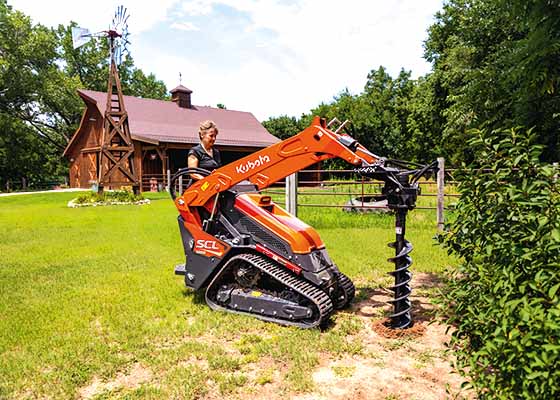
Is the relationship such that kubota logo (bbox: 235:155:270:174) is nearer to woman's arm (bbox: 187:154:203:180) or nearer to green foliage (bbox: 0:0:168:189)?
woman's arm (bbox: 187:154:203:180)

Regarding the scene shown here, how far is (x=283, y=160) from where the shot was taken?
429 centimetres

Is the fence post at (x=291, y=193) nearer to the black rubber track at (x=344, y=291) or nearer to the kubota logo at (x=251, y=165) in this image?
the black rubber track at (x=344, y=291)

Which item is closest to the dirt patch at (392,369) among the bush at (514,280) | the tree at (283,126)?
the bush at (514,280)

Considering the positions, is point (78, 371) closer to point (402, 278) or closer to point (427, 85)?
point (402, 278)

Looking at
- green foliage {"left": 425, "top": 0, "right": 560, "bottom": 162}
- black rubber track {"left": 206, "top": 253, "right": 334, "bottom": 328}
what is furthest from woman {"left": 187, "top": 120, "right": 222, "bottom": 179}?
green foliage {"left": 425, "top": 0, "right": 560, "bottom": 162}

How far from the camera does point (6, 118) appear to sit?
108 feet

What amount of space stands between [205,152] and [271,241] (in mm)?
1397

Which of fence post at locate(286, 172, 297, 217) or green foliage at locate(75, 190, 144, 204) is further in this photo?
green foliage at locate(75, 190, 144, 204)

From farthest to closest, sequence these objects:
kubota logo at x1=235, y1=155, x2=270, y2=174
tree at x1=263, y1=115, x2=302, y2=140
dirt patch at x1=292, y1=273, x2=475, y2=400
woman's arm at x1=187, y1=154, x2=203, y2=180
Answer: tree at x1=263, y1=115, x2=302, y2=140, woman's arm at x1=187, y1=154, x2=203, y2=180, kubota logo at x1=235, y1=155, x2=270, y2=174, dirt patch at x1=292, y1=273, x2=475, y2=400

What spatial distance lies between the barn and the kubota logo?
2010 centimetres

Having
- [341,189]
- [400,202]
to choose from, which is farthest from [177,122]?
[400,202]

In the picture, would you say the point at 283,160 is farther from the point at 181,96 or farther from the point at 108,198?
the point at 181,96

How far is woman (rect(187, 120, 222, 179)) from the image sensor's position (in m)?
4.88

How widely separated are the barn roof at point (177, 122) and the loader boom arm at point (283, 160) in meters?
19.8
